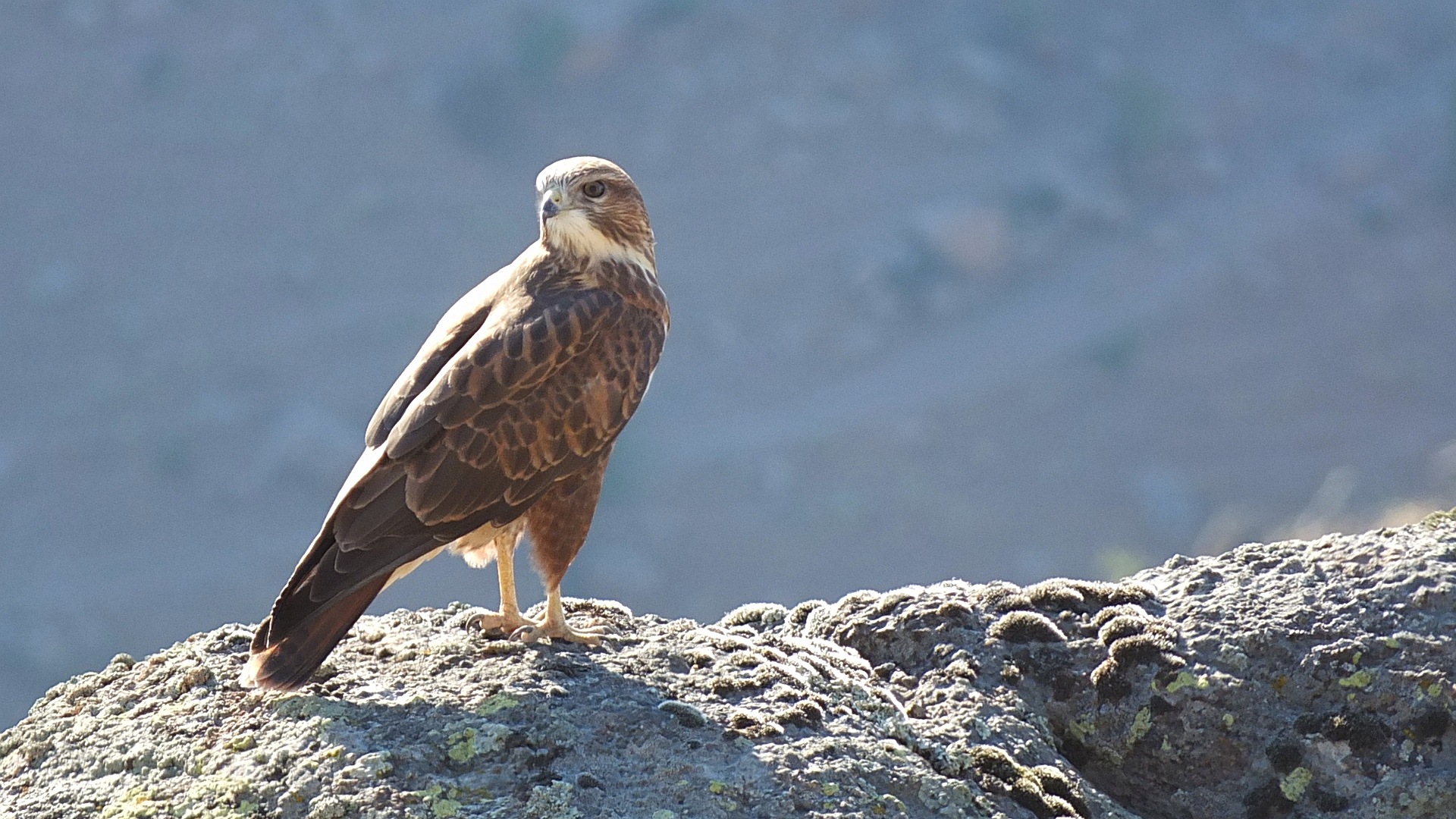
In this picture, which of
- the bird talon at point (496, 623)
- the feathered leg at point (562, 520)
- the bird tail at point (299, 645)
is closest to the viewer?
the bird tail at point (299, 645)

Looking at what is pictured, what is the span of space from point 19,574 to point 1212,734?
49.5m

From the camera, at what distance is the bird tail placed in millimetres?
4371

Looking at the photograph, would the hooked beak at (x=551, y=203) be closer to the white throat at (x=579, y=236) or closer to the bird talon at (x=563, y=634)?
the white throat at (x=579, y=236)

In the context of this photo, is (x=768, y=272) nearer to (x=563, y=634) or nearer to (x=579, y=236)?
(x=579, y=236)

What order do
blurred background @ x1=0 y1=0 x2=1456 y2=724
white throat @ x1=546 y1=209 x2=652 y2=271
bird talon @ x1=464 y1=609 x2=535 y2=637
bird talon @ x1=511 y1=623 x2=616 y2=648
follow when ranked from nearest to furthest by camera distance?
1. bird talon @ x1=511 y1=623 x2=616 y2=648
2. bird talon @ x1=464 y1=609 x2=535 y2=637
3. white throat @ x1=546 y1=209 x2=652 y2=271
4. blurred background @ x1=0 y1=0 x2=1456 y2=724

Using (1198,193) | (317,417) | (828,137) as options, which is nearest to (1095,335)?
(1198,193)

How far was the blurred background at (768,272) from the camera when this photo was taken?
146ft

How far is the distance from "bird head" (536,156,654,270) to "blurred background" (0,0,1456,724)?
90.6 ft

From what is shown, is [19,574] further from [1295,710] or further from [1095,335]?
[1295,710]

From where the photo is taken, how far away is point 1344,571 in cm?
467

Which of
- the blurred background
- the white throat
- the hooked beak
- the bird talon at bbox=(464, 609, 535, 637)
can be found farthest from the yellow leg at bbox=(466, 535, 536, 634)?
the blurred background

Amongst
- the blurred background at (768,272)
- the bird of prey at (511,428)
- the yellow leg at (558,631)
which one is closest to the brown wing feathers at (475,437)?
the bird of prey at (511,428)

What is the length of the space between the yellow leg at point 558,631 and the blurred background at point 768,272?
2862 centimetres

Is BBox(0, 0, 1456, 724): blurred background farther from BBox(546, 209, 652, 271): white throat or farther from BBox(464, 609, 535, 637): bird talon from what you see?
BBox(464, 609, 535, 637): bird talon
